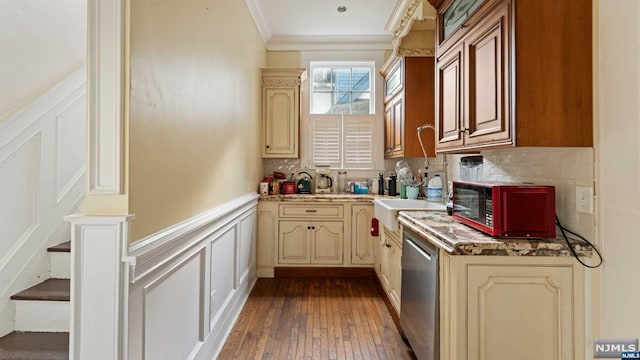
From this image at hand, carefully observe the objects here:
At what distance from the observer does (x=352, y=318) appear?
253 centimetres

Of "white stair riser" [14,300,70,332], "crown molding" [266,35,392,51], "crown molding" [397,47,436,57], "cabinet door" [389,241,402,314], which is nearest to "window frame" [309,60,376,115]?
"crown molding" [266,35,392,51]

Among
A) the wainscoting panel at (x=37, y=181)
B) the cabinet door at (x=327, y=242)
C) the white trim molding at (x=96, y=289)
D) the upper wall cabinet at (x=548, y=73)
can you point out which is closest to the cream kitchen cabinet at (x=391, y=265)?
the cabinet door at (x=327, y=242)

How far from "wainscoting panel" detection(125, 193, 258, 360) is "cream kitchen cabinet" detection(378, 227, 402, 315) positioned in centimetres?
127

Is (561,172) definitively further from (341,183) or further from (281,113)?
(281,113)

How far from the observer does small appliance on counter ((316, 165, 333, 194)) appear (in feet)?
12.6

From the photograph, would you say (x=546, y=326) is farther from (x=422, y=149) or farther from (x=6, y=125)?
(x=6, y=125)

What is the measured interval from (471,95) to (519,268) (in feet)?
2.97

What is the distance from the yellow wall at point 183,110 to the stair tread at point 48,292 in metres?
0.78

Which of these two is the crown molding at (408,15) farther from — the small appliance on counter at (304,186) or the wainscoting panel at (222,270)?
the wainscoting panel at (222,270)

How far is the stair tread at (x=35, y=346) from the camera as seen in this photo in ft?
4.44

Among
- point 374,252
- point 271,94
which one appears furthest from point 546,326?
point 271,94

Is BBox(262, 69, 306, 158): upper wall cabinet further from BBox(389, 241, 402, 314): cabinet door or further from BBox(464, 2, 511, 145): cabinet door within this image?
BBox(464, 2, 511, 145): cabinet door

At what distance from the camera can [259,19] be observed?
326 centimetres

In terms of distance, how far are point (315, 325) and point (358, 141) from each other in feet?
7.56
